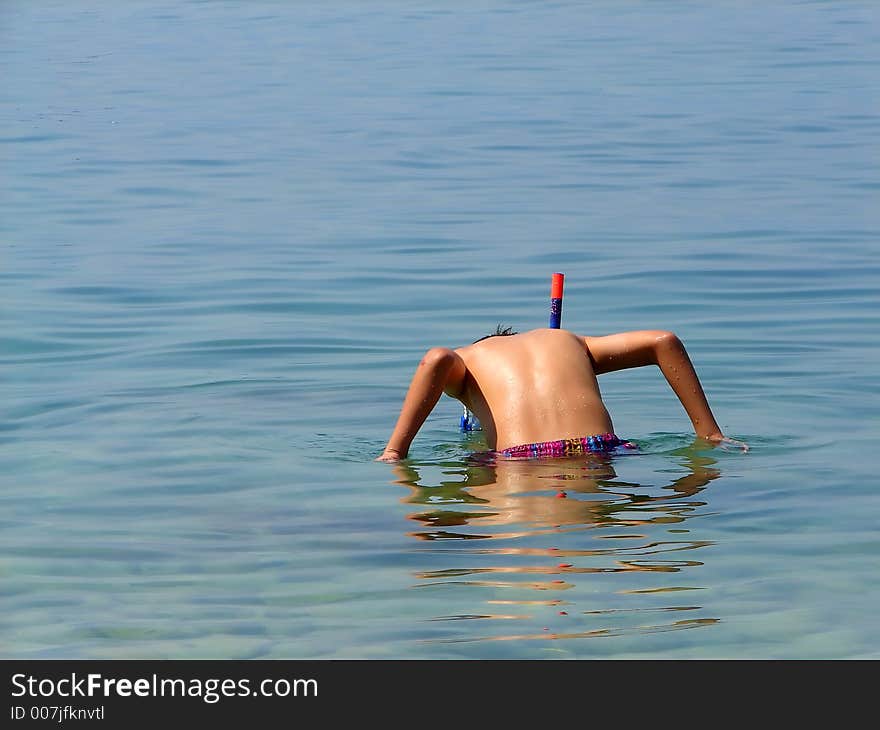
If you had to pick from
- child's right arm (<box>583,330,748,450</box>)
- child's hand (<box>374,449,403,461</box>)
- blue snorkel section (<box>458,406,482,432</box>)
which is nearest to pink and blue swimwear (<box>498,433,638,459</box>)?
child's right arm (<box>583,330,748,450</box>)

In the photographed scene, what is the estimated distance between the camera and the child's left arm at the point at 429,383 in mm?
6660

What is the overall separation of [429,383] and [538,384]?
17.2 inches

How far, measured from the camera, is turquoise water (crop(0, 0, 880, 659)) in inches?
207

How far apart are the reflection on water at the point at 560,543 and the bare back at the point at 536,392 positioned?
0.13 metres

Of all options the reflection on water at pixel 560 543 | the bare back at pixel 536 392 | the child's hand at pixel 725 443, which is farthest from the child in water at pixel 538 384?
the child's hand at pixel 725 443

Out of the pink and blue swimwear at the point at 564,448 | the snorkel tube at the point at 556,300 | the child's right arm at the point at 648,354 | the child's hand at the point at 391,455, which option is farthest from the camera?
the snorkel tube at the point at 556,300

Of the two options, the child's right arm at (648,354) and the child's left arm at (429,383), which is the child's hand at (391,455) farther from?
the child's right arm at (648,354)

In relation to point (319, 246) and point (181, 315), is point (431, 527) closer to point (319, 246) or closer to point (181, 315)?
point (181, 315)

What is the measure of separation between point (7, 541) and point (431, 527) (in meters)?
1.57

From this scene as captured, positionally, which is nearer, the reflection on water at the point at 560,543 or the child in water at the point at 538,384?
the reflection on water at the point at 560,543

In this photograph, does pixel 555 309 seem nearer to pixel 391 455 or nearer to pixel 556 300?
pixel 556 300

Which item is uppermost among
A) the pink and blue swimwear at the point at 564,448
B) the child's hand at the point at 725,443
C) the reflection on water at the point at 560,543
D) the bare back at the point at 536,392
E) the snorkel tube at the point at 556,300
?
the snorkel tube at the point at 556,300

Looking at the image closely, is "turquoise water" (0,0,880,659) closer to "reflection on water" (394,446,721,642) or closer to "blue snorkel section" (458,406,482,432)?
"reflection on water" (394,446,721,642)

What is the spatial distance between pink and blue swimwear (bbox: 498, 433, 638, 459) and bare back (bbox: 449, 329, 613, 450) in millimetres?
23
